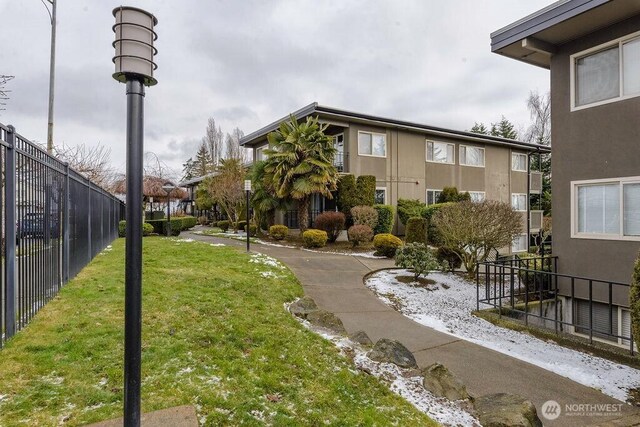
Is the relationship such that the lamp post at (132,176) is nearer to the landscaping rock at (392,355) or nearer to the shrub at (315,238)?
the landscaping rock at (392,355)

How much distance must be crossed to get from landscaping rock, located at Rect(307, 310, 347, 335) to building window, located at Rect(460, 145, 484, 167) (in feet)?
61.5

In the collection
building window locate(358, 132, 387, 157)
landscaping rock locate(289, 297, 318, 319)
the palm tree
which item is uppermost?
building window locate(358, 132, 387, 157)

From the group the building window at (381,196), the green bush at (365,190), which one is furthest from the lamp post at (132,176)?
the building window at (381,196)

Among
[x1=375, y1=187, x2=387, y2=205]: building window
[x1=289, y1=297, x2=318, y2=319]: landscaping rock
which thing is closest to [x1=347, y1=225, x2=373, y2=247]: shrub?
[x1=375, y1=187, x2=387, y2=205]: building window

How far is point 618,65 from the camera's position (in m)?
7.11

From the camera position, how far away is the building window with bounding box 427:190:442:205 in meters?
20.8

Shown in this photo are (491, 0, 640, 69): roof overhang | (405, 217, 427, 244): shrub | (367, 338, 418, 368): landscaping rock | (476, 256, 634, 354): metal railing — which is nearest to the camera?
(367, 338, 418, 368): landscaping rock

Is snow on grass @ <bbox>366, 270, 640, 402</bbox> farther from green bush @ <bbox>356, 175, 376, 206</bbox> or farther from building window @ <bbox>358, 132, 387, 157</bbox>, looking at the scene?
building window @ <bbox>358, 132, 387, 157</bbox>

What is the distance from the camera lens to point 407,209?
1892 cm

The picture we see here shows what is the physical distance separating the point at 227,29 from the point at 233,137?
38.8m

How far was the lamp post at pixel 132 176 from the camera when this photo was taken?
2.07 meters

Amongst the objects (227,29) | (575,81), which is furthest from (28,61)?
(575,81)

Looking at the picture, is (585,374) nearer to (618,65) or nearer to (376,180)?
(618,65)

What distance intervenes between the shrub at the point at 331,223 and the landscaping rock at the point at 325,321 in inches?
384
